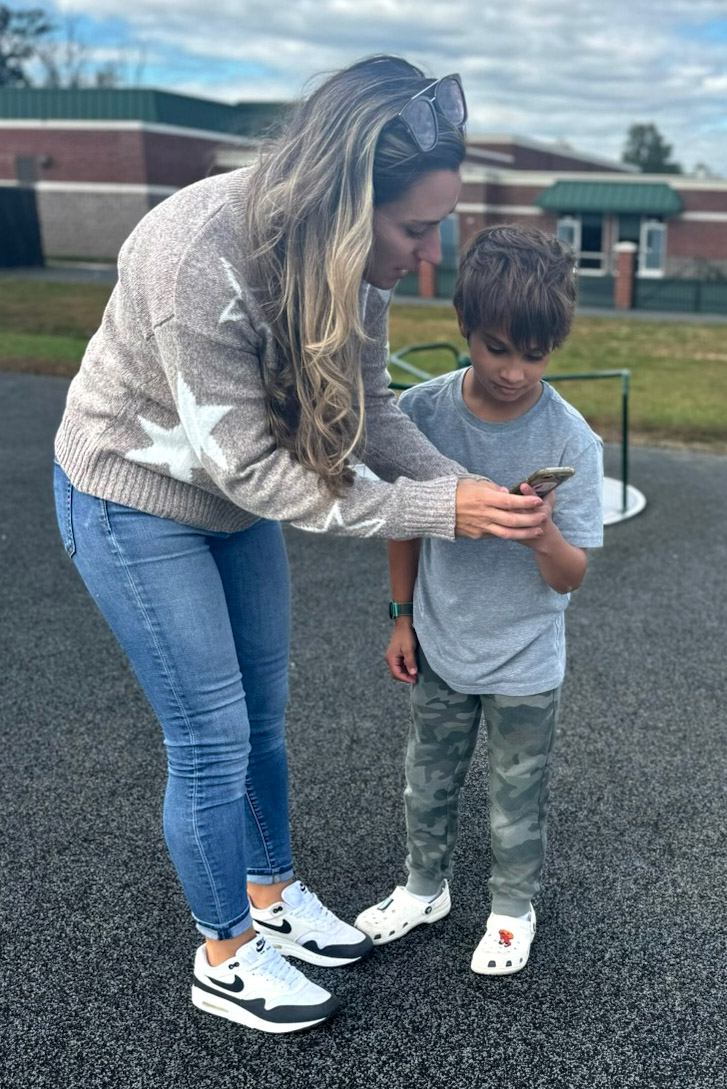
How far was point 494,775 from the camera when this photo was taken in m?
2.17

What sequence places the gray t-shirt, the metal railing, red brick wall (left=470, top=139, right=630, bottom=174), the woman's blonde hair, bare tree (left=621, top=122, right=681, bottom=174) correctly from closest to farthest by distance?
the woman's blonde hair, the gray t-shirt, the metal railing, red brick wall (left=470, top=139, right=630, bottom=174), bare tree (left=621, top=122, right=681, bottom=174)

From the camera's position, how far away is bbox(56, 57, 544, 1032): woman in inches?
60.7

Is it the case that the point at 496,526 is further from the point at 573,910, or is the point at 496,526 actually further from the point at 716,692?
the point at 716,692

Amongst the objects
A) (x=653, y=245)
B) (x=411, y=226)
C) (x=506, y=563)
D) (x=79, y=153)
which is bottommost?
(x=653, y=245)

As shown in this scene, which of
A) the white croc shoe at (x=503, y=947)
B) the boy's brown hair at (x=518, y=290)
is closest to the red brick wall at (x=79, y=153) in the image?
the boy's brown hair at (x=518, y=290)

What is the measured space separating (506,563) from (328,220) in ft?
2.74

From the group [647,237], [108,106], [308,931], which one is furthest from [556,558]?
[647,237]

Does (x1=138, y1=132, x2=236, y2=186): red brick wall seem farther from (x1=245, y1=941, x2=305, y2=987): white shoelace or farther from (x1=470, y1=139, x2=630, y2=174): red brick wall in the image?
(x1=245, y1=941, x2=305, y2=987): white shoelace

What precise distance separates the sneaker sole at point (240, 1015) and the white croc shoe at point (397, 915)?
0.26 m

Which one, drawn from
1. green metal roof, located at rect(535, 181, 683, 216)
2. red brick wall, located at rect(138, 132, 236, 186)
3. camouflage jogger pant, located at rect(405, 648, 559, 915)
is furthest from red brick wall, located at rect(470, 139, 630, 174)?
camouflage jogger pant, located at rect(405, 648, 559, 915)

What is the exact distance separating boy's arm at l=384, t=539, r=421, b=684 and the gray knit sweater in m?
0.36

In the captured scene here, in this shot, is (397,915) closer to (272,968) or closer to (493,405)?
(272,968)

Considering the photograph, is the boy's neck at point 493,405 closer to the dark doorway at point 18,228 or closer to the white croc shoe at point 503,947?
the white croc shoe at point 503,947

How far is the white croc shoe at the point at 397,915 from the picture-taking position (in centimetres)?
232
